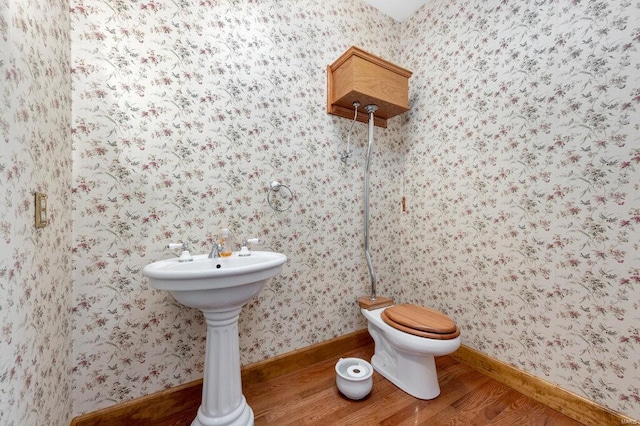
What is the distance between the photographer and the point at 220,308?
37.2 inches

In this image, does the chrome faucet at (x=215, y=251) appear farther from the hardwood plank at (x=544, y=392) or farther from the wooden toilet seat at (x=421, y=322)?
the hardwood plank at (x=544, y=392)

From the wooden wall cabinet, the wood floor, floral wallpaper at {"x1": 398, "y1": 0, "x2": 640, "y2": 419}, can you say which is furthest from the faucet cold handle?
floral wallpaper at {"x1": 398, "y1": 0, "x2": 640, "y2": 419}

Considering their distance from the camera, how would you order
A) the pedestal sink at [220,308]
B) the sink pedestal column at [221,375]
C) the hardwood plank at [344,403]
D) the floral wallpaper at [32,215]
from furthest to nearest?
the hardwood plank at [344,403], the sink pedestal column at [221,375], the pedestal sink at [220,308], the floral wallpaper at [32,215]

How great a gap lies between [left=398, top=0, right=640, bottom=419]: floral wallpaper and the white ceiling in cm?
16

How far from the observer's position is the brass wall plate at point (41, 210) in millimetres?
702

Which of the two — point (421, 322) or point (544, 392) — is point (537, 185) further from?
point (544, 392)

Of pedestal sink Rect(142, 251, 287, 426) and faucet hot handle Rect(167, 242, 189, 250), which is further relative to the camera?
faucet hot handle Rect(167, 242, 189, 250)

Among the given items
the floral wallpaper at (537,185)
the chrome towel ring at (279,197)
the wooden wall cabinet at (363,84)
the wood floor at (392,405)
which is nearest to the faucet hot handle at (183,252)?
the chrome towel ring at (279,197)

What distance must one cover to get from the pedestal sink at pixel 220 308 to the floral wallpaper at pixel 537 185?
120 centimetres

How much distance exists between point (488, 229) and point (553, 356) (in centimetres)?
65

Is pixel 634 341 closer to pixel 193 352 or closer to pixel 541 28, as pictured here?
pixel 541 28

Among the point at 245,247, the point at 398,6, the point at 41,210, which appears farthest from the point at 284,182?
the point at 398,6

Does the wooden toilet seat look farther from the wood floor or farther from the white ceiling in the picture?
the white ceiling

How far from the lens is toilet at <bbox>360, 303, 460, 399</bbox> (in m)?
1.17
